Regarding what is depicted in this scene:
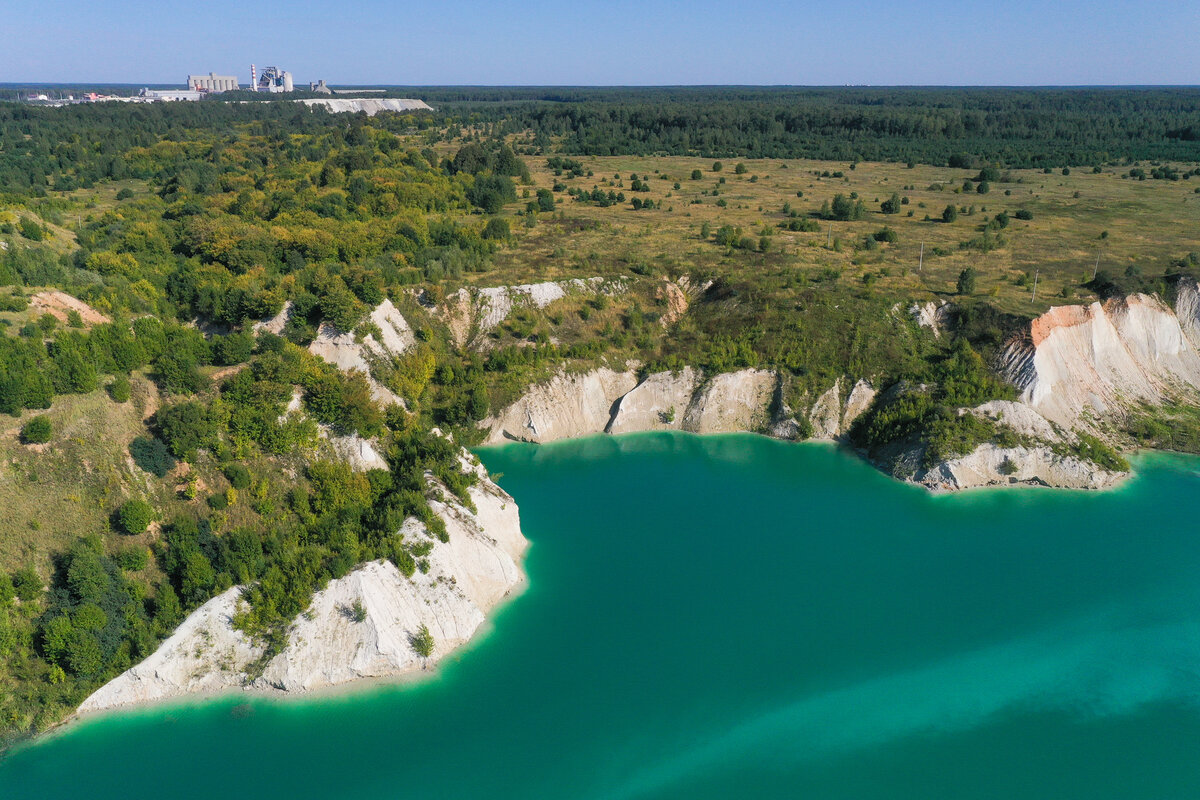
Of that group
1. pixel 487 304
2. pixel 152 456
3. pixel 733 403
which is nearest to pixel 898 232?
pixel 733 403

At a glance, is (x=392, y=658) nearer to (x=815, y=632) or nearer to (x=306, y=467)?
(x=306, y=467)

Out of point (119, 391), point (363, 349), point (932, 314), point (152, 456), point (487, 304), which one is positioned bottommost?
point (152, 456)

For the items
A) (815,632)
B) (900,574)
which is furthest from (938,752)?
(900,574)

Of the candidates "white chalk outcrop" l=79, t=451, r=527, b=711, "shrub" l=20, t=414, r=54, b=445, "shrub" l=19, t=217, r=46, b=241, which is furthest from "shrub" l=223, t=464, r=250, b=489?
"shrub" l=19, t=217, r=46, b=241

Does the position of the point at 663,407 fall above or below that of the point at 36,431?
below

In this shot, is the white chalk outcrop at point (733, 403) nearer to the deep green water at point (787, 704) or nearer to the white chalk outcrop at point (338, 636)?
the deep green water at point (787, 704)

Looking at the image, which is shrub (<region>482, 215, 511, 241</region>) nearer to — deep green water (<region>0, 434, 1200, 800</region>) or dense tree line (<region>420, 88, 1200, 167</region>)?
deep green water (<region>0, 434, 1200, 800</region>)

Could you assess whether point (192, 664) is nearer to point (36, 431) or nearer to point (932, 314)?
point (36, 431)
